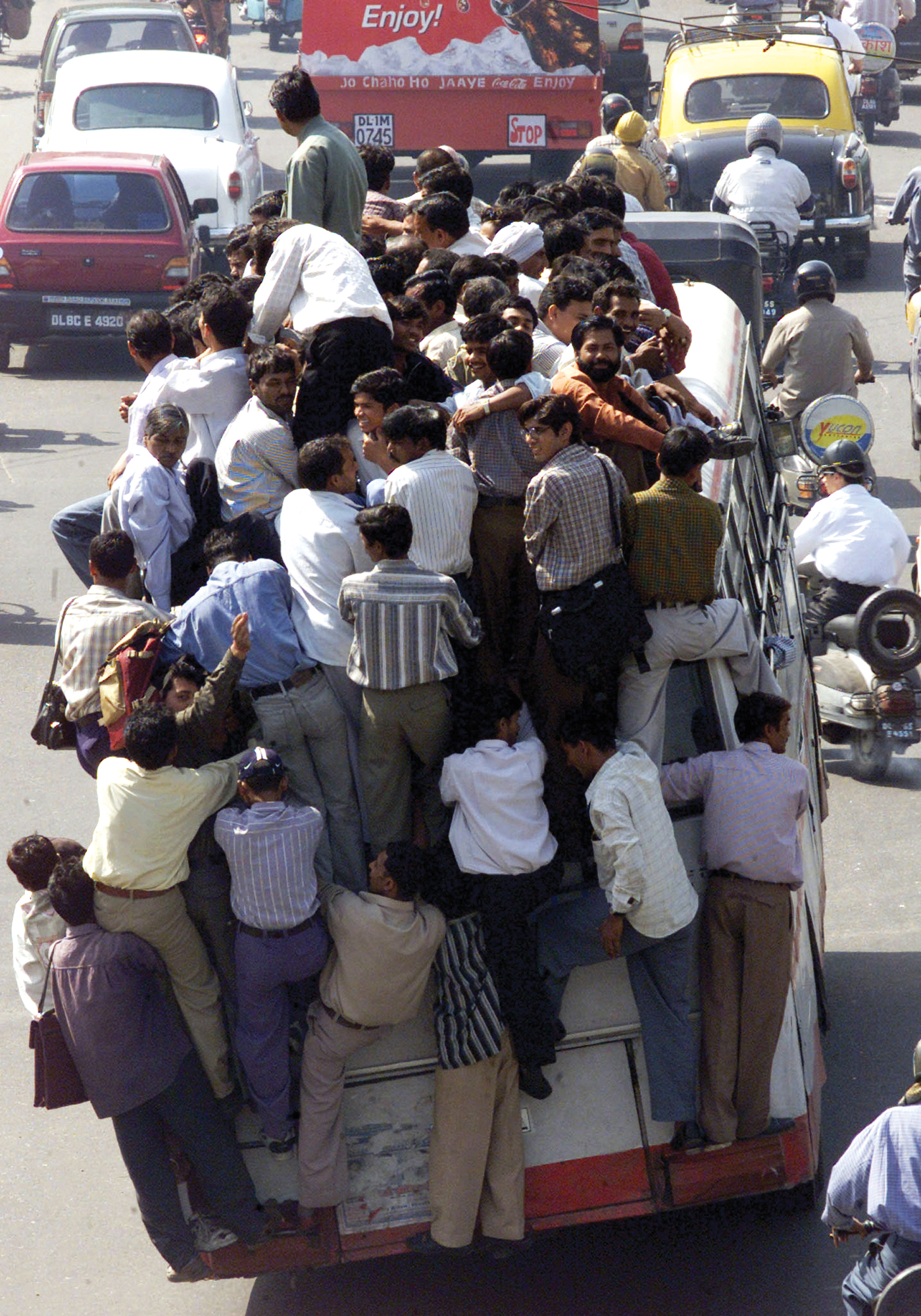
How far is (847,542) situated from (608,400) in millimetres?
4254

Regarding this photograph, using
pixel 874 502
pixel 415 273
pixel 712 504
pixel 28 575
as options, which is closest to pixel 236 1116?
pixel 712 504

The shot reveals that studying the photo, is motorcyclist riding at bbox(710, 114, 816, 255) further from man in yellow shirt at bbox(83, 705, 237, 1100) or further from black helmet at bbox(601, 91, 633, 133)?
man in yellow shirt at bbox(83, 705, 237, 1100)

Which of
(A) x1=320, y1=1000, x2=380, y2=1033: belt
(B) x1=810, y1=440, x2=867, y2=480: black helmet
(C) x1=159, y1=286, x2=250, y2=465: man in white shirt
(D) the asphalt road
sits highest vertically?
(C) x1=159, y1=286, x2=250, y2=465: man in white shirt

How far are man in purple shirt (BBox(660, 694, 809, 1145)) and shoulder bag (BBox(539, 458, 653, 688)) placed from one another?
388 millimetres

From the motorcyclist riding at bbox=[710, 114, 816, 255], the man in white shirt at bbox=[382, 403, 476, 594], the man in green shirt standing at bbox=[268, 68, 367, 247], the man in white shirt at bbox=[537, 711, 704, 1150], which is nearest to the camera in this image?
the man in white shirt at bbox=[537, 711, 704, 1150]

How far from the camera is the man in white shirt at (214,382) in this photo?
591cm

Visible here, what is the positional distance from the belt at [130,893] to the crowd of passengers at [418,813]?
0.02 metres

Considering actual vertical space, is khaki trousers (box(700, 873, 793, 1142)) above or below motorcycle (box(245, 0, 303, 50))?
below

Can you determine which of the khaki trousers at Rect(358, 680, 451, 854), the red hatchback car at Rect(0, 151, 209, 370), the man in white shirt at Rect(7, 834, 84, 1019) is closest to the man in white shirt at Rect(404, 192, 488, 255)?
the khaki trousers at Rect(358, 680, 451, 854)

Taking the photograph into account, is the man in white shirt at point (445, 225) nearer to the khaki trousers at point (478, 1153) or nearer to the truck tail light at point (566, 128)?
the khaki trousers at point (478, 1153)

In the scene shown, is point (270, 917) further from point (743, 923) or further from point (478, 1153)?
point (743, 923)

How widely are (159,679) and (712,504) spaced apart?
1.67 meters

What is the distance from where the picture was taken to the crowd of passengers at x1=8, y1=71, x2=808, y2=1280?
15.3ft

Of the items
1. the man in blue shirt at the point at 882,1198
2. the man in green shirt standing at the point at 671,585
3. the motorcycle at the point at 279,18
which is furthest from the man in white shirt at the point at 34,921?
the motorcycle at the point at 279,18
